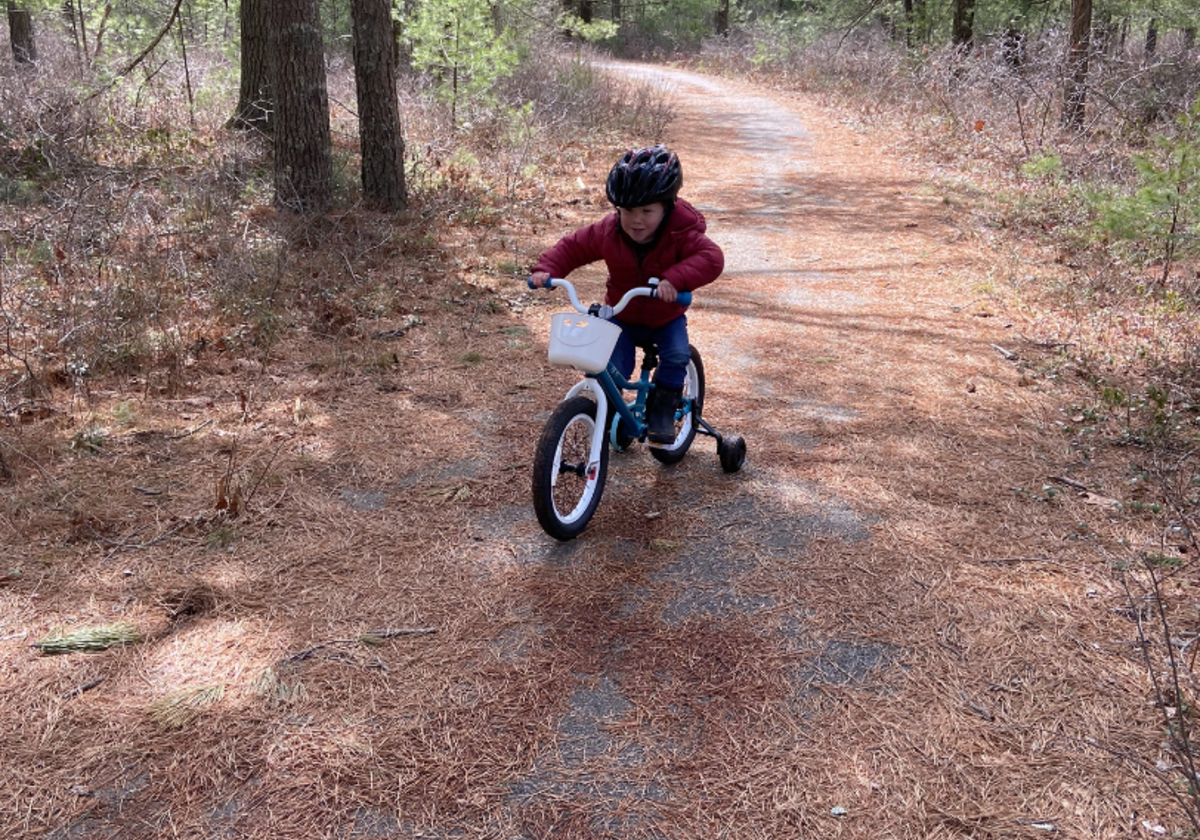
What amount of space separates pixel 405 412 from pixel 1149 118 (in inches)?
545

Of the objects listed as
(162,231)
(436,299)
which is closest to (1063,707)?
(436,299)

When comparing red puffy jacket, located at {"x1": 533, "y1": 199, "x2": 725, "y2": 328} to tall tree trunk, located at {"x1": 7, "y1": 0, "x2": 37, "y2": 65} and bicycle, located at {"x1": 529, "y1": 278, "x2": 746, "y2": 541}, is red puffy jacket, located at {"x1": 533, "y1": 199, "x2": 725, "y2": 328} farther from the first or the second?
tall tree trunk, located at {"x1": 7, "y1": 0, "x2": 37, "y2": 65}

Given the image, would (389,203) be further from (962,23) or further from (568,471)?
(962,23)

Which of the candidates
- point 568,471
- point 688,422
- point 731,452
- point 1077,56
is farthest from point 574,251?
point 1077,56

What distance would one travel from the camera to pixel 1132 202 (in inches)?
228

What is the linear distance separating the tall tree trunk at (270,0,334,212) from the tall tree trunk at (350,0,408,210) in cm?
47

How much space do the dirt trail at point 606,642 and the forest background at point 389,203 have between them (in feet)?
1.10

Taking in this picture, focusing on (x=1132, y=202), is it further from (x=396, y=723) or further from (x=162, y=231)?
(x=162, y=231)

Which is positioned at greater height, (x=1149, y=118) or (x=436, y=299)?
(x=1149, y=118)

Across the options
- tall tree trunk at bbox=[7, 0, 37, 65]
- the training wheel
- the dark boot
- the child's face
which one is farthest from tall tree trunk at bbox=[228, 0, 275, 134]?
the training wheel

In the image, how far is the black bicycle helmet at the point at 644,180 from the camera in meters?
3.56

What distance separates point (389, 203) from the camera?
862cm

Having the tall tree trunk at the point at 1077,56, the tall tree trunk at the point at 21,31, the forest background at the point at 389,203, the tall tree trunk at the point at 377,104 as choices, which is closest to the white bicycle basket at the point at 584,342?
the forest background at the point at 389,203

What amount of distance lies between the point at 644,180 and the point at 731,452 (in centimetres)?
154
